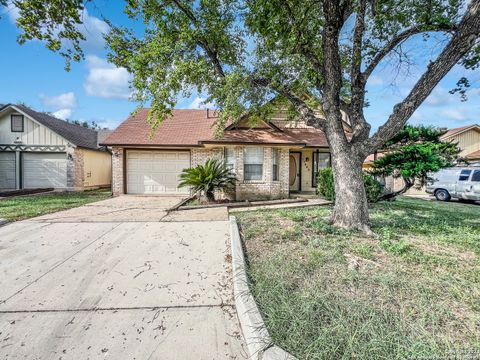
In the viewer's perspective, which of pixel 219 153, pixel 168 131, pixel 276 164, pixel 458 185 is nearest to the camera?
pixel 276 164

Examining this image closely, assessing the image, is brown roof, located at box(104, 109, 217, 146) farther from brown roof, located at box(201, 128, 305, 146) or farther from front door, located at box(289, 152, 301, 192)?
front door, located at box(289, 152, 301, 192)

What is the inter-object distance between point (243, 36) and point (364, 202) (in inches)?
247

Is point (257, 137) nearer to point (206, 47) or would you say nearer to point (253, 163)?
point (253, 163)

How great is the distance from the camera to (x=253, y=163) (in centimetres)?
1148

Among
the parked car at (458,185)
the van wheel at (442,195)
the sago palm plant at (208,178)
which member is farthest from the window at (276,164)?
the van wheel at (442,195)

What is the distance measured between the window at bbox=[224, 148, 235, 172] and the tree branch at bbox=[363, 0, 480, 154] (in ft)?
22.0

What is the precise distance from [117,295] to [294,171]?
12527 millimetres

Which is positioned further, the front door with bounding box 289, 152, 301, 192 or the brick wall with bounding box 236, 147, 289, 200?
the front door with bounding box 289, 152, 301, 192

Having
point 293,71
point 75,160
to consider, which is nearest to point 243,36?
point 293,71

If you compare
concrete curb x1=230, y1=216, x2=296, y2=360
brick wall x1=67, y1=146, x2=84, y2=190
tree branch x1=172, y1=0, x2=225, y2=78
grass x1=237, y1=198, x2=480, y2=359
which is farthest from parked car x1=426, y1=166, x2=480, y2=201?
brick wall x1=67, y1=146, x2=84, y2=190

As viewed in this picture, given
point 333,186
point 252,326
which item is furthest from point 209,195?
point 252,326

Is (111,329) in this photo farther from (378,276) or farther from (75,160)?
(75,160)

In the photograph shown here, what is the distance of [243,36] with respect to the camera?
795 centimetres

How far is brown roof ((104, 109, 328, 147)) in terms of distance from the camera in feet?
37.4
